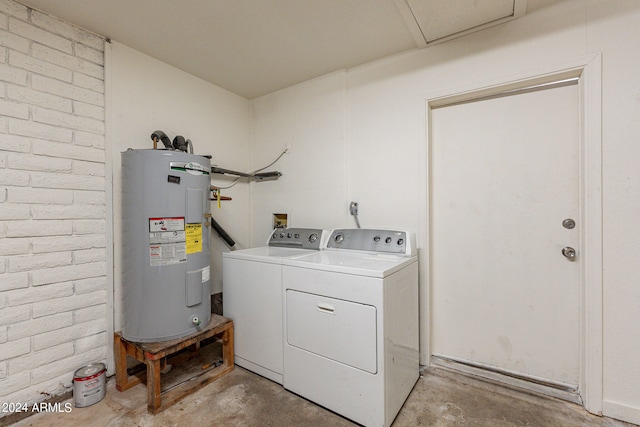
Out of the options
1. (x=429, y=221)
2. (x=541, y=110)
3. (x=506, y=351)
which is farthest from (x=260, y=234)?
(x=541, y=110)

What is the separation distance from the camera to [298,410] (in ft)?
5.38

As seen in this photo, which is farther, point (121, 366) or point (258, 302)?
point (258, 302)

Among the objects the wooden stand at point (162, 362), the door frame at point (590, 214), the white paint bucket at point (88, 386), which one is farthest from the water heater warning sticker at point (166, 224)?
the door frame at point (590, 214)

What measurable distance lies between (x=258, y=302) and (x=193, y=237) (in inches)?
25.2

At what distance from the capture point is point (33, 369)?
5.32 feet

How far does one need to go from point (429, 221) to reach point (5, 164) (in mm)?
2681

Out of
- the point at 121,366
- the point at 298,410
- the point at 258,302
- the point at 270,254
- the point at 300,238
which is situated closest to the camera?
the point at 298,410

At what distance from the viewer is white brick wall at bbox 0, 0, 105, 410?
1.56 meters

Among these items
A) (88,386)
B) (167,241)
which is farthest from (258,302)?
(88,386)

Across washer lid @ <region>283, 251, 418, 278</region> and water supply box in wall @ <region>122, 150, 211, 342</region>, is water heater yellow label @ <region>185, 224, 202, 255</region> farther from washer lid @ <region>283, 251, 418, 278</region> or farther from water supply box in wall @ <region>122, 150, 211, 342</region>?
washer lid @ <region>283, 251, 418, 278</region>

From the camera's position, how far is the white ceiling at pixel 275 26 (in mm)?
1623

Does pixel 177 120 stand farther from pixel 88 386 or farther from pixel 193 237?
pixel 88 386

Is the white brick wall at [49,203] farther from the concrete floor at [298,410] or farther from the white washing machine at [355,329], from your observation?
the white washing machine at [355,329]

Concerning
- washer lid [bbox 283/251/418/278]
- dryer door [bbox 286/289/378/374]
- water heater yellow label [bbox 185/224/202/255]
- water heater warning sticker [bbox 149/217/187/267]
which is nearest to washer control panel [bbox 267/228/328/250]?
washer lid [bbox 283/251/418/278]
